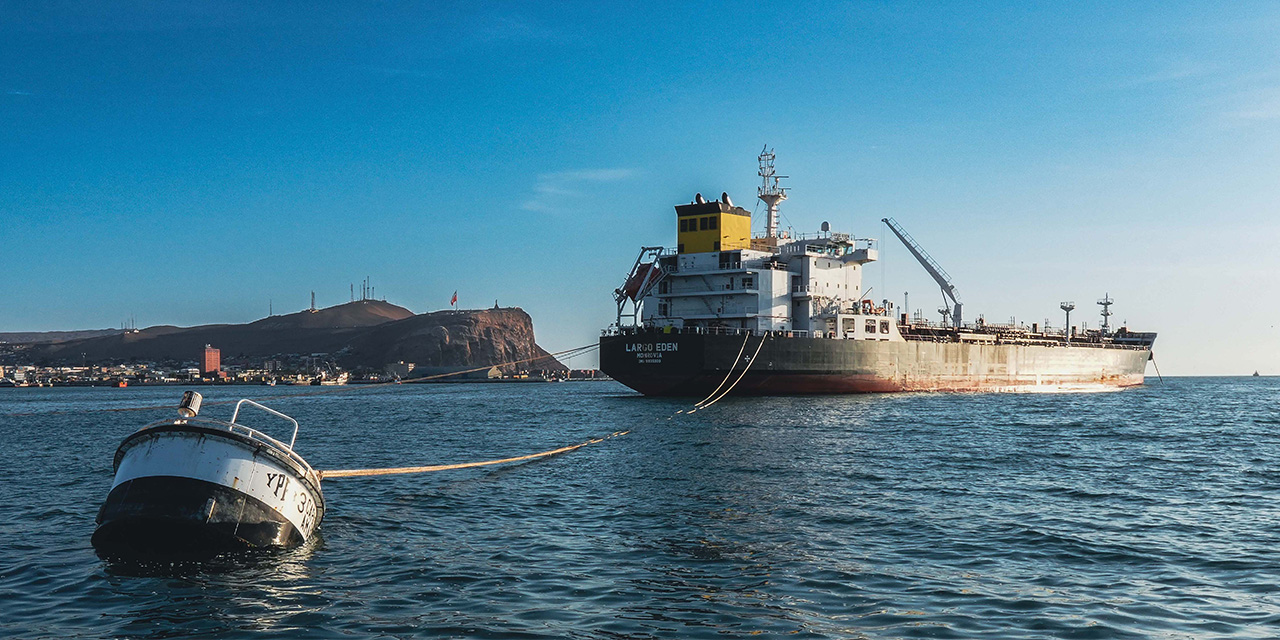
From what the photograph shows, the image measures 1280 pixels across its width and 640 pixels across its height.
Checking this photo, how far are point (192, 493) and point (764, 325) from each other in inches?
1505

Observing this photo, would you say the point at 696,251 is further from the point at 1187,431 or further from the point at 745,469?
the point at 745,469

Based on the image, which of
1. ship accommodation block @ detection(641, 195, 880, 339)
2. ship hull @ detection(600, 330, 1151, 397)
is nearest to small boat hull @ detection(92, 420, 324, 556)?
ship hull @ detection(600, 330, 1151, 397)

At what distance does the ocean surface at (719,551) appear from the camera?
9000 mm

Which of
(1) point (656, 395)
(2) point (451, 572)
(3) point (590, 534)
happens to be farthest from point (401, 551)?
(1) point (656, 395)

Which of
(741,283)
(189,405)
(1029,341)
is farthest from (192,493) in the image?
(1029,341)

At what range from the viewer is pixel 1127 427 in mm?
33406

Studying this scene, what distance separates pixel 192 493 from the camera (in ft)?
37.1

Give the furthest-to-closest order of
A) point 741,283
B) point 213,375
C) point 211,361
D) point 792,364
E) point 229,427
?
1. point 211,361
2. point 213,375
3. point 741,283
4. point 792,364
5. point 229,427

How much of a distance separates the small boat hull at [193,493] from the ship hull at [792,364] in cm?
3151

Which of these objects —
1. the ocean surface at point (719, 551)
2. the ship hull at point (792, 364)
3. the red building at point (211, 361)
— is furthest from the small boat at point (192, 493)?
the red building at point (211, 361)

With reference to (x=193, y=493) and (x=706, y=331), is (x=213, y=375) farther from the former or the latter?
(x=193, y=493)

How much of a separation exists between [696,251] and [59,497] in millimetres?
36279

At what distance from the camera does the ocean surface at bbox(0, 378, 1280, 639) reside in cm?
900

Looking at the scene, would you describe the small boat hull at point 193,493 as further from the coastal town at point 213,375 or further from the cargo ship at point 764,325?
the coastal town at point 213,375
